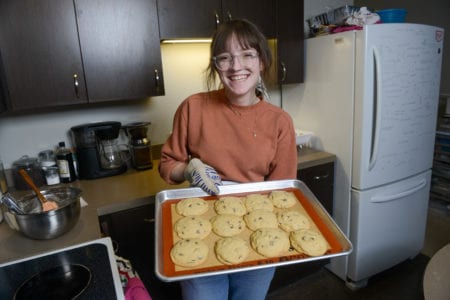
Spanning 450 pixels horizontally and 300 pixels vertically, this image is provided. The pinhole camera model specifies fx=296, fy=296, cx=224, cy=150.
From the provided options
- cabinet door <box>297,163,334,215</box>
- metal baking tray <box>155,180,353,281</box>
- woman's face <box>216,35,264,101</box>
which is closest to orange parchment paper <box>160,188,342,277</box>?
metal baking tray <box>155,180,353,281</box>

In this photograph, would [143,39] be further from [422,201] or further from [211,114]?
[422,201]

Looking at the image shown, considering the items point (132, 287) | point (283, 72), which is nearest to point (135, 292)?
point (132, 287)

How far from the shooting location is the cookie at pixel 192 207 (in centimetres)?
103

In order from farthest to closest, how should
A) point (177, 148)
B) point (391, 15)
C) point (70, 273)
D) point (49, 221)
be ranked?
point (391, 15)
point (177, 148)
point (49, 221)
point (70, 273)

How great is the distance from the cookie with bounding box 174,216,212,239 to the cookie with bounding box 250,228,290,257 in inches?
6.1

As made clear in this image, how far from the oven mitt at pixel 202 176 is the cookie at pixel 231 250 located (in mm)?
210

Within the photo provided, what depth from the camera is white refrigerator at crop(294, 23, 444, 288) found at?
65.4 inches

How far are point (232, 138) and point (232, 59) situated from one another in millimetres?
294

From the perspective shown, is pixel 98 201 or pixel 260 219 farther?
pixel 98 201

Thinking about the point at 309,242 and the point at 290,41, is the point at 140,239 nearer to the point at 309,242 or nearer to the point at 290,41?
the point at 309,242

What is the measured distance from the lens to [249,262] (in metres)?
0.82

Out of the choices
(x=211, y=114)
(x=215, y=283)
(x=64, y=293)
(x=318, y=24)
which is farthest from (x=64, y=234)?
(x=318, y=24)

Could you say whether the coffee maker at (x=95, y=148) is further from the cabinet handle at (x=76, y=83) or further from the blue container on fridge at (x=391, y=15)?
the blue container on fridge at (x=391, y=15)

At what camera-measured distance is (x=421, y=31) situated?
5.67 ft
